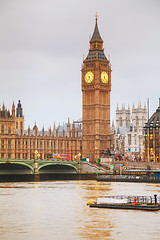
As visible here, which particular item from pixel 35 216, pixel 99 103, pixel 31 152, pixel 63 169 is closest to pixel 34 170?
pixel 63 169

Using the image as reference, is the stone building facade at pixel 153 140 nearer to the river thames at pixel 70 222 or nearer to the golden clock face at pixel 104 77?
the golden clock face at pixel 104 77

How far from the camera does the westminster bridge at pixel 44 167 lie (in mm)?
132000

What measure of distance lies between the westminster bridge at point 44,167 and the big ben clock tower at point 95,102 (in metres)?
15.6

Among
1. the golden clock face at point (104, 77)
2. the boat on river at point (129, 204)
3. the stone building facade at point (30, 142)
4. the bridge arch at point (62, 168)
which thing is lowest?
the boat on river at point (129, 204)

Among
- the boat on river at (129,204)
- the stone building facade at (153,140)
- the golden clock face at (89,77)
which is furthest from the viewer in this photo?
the golden clock face at (89,77)

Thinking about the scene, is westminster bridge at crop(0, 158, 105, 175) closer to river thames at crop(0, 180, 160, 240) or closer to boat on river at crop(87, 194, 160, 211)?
river thames at crop(0, 180, 160, 240)

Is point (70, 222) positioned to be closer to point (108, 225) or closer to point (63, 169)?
point (108, 225)

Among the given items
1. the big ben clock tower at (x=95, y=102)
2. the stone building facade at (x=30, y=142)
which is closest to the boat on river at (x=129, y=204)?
the stone building facade at (x=30, y=142)

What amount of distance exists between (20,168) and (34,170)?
8.83 m

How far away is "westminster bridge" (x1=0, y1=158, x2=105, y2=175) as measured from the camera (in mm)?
132000

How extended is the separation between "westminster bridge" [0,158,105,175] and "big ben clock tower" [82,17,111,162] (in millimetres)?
15604

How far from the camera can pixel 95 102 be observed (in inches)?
6580

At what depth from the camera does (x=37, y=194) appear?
281ft

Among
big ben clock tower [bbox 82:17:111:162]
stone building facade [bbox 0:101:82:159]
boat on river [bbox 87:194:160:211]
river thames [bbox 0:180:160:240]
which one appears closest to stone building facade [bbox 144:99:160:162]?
big ben clock tower [bbox 82:17:111:162]
